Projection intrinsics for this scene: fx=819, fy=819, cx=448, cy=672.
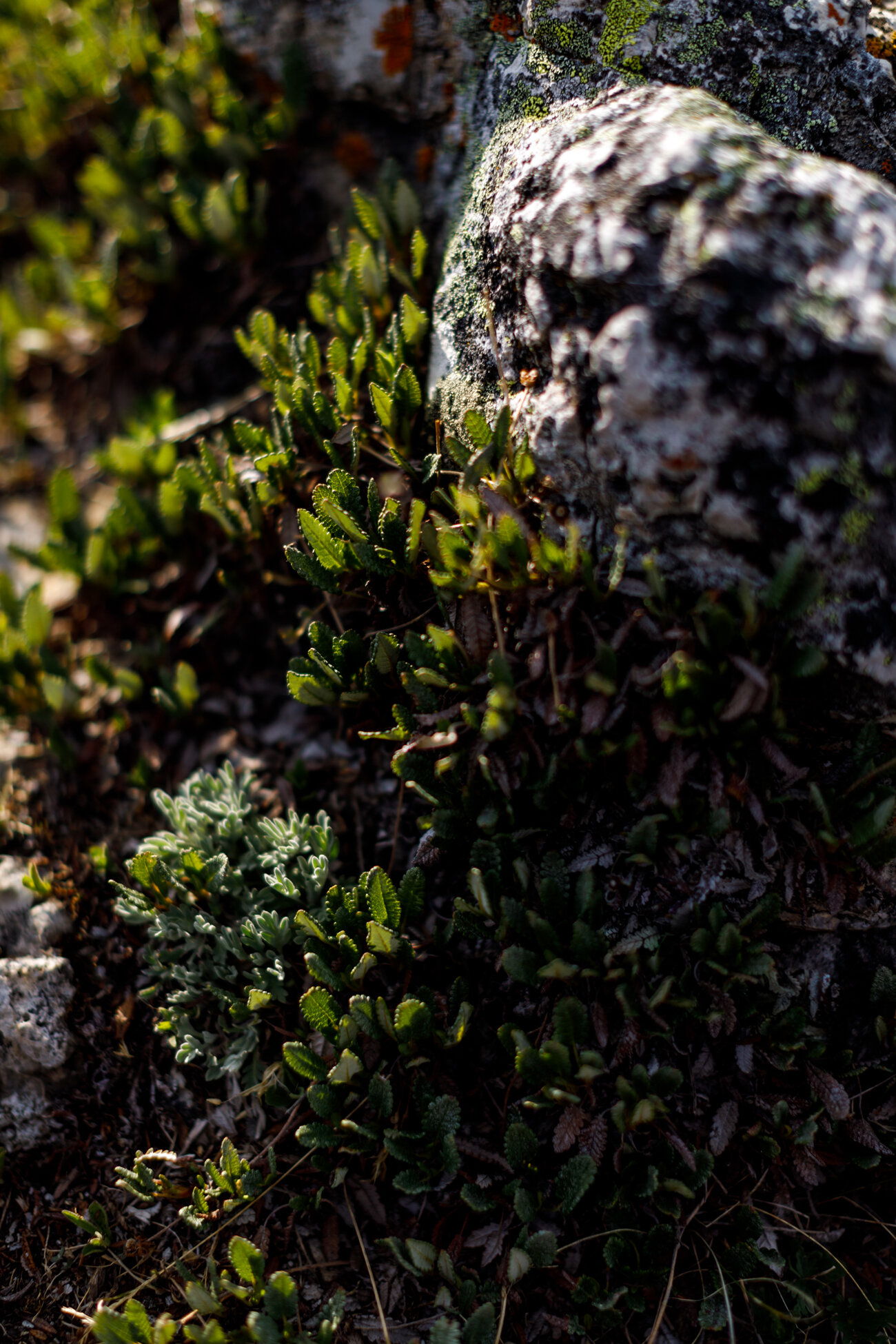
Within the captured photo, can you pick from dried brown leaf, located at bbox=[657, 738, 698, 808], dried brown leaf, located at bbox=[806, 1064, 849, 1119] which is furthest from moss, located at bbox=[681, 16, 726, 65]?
dried brown leaf, located at bbox=[806, 1064, 849, 1119]

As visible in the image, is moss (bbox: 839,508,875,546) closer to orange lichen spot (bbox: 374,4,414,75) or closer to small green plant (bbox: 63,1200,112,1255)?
small green plant (bbox: 63,1200,112,1255)

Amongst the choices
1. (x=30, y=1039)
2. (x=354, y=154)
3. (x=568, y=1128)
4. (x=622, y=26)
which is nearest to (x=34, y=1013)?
(x=30, y=1039)

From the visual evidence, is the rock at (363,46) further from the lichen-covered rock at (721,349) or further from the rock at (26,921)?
the rock at (26,921)

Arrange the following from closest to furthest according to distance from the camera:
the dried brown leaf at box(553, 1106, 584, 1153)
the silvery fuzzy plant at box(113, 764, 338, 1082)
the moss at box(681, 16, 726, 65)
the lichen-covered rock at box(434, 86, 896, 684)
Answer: the lichen-covered rock at box(434, 86, 896, 684) < the dried brown leaf at box(553, 1106, 584, 1153) < the silvery fuzzy plant at box(113, 764, 338, 1082) < the moss at box(681, 16, 726, 65)

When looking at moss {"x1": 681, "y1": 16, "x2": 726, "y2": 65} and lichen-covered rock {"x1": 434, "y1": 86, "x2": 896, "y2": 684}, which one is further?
moss {"x1": 681, "y1": 16, "x2": 726, "y2": 65}

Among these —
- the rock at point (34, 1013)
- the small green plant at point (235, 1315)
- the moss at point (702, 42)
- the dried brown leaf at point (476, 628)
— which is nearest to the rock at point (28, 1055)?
the rock at point (34, 1013)

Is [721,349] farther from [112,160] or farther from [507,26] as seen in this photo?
[112,160]
